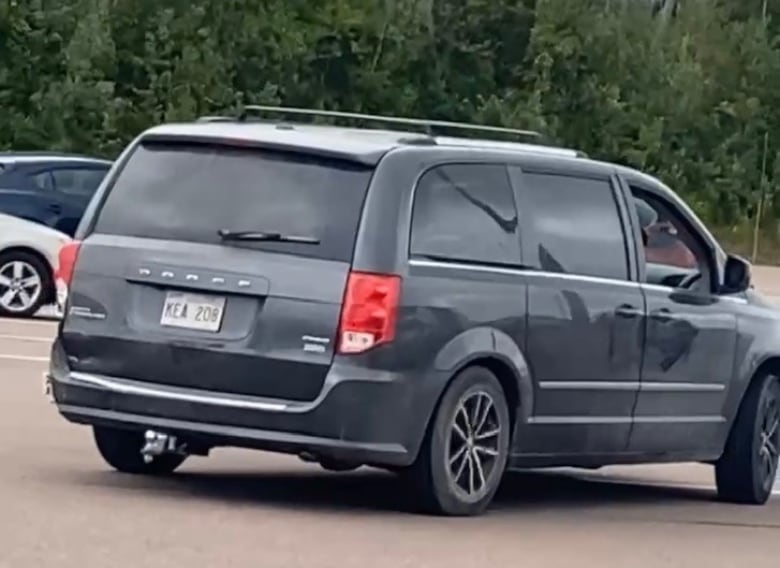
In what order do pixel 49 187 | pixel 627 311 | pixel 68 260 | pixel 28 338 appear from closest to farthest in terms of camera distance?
pixel 68 260 → pixel 627 311 → pixel 28 338 → pixel 49 187

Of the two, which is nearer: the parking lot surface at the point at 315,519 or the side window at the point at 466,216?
the parking lot surface at the point at 315,519

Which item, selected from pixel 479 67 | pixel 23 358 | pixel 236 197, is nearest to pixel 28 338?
pixel 23 358

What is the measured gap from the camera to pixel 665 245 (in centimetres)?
1240

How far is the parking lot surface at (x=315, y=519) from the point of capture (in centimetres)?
921

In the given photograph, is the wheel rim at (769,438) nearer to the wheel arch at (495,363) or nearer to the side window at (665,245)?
the side window at (665,245)

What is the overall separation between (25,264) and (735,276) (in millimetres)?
12094

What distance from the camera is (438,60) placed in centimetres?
4709

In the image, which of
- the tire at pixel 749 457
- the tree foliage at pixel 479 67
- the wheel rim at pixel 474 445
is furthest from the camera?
the tree foliage at pixel 479 67

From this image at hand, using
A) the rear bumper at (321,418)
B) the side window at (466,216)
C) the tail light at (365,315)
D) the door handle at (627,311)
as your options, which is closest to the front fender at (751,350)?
the door handle at (627,311)

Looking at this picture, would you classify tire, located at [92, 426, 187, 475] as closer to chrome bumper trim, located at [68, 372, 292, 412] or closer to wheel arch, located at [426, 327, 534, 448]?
chrome bumper trim, located at [68, 372, 292, 412]

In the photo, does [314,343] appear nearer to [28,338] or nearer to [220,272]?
[220,272]

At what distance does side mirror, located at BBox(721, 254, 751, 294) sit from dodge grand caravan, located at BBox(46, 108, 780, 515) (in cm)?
69

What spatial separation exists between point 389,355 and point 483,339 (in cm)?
57

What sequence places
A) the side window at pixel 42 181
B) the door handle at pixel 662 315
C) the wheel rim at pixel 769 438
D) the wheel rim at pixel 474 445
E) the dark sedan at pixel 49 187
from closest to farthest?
the wheel rim at pixel 474 445
the door handle at pixel 662 315
the wheel rim at pixel 769 438
the dark sedan at pixel 49 187
the side window at pixel 42 181
